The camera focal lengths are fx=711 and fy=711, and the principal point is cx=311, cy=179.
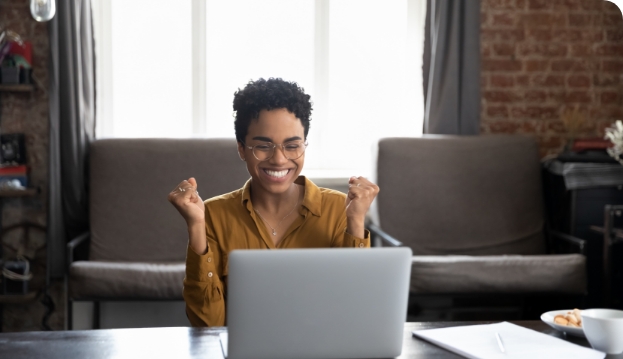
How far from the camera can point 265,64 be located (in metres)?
3.96

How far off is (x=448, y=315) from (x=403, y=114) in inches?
45.4

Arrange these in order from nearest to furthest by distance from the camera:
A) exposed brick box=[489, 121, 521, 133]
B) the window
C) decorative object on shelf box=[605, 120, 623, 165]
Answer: decorative object on shelf box=[605, 120, 623, 165] < the window < exposed brick box=[489, 121, 521, 133]

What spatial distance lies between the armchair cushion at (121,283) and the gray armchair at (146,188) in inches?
12.6

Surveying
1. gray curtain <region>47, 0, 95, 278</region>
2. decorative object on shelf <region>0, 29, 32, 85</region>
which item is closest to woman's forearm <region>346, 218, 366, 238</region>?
gray curtain <region>47, 0, 95, 278</region>

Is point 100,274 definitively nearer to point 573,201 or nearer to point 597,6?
point 573,201

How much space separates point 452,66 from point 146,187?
5.61 ft

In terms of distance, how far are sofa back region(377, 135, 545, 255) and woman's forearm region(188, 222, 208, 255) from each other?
6.67 feet

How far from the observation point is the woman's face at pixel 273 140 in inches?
71.0

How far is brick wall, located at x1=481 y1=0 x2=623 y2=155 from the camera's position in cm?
395

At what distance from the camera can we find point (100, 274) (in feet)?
9.95

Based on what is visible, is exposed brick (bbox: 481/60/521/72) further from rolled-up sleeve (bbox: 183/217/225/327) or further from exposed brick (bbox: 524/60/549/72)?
rolled-up sleeve (bbox: 183/217/225/327)

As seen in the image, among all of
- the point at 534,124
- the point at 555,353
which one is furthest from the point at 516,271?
the point at 555,353

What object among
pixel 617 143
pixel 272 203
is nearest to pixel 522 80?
pixel 617 143

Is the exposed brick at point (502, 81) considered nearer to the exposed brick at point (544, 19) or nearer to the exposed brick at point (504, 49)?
the exposed brick at point (504, 49)
